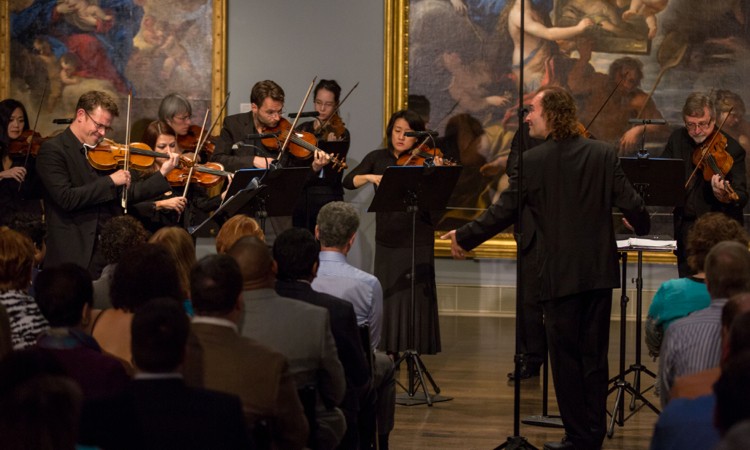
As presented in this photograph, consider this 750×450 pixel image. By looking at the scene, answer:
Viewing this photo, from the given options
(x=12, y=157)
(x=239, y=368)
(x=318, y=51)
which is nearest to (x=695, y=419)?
(x=239, y=368)

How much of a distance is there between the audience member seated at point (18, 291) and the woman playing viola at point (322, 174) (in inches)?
159

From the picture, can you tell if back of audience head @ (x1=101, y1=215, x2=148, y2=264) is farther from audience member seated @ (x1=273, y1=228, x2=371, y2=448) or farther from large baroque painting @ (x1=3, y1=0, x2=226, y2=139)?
large baroque painting @ (x1=3, y1=0, x2=226, y2=139)

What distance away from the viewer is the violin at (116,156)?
6598mm

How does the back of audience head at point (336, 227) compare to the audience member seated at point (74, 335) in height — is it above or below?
above

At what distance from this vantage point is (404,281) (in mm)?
6887

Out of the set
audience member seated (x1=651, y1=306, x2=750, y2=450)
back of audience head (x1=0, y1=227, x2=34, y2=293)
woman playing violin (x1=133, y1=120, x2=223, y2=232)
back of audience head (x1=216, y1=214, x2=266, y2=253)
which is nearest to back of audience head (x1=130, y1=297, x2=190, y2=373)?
audience member seated (x1=651, y1=306, x2=750, y2=450)

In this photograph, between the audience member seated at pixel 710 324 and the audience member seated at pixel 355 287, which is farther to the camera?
the audience member seated at pixel 355 287

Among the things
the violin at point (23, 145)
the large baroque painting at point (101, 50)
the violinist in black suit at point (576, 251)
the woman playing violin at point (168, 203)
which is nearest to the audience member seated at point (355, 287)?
the violinist in black suit at point (576, 251)

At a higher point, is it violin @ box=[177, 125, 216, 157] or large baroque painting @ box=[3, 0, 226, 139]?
large baroque painting @ box=[3, 0, 226, 139]

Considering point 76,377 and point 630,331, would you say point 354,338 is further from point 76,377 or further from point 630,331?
point 630,331

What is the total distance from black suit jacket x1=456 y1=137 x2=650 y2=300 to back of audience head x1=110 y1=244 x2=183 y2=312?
2.01 metres

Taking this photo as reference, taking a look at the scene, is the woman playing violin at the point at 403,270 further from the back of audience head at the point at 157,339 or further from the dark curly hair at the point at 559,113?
the back of audience head at the point at 157,339

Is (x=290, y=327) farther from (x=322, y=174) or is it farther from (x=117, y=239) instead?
(x=322, y=174)

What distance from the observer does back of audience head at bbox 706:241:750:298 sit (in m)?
3.60
